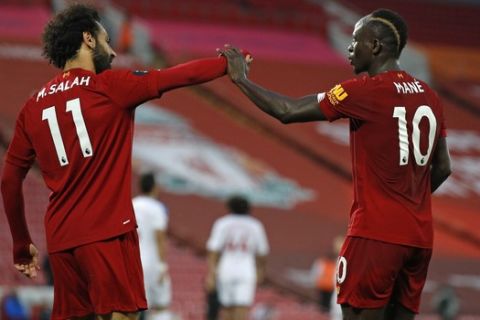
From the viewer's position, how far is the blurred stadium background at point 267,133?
17.8 metres

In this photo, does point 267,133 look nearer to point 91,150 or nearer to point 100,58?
point 100,58

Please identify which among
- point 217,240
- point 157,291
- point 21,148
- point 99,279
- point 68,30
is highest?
point 68,30

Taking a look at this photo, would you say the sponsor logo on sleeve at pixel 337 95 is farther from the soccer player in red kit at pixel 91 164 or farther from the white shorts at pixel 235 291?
the white shorts at pixel 235 291

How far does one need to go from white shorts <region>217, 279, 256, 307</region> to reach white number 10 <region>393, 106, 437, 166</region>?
7.32 metres

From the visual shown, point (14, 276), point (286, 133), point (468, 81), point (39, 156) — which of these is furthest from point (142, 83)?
→ point (468, 81)

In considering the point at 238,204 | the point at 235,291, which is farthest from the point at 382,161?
the point at 235,291

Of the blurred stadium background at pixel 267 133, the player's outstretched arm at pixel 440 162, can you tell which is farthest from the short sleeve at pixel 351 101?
the blurred stadium background at pixel 267 133

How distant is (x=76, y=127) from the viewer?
18.9ft

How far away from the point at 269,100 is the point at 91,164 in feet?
3.25

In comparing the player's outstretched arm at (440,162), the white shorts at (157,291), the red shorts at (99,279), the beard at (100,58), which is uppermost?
the beard at (100,58)

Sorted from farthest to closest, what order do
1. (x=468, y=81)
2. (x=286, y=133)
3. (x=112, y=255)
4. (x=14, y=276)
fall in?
(x=468, y=81), (x=286, y=133), (x=14, y=276), (x=112, y=255)

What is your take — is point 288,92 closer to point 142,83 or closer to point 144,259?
point 144,259

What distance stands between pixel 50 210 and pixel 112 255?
16.0 inches

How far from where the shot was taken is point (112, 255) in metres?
5.73
